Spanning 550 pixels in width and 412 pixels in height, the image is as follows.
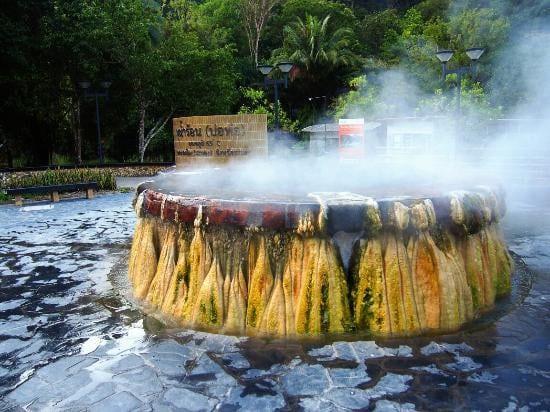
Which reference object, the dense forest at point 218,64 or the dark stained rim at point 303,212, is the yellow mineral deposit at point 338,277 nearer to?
the dark stained rim at point 303,212

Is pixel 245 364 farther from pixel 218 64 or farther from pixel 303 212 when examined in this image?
pixel 218 64

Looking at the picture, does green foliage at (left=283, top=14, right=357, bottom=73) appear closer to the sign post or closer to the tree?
the tree

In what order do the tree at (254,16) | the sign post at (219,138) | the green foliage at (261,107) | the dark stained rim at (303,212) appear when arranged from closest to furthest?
the dark stained rim at (303,212)
the sign post at (219,138)
the green foliage at (261,107)
the tree at (254,16)

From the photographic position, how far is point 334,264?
3613mm

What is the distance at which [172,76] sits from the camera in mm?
20109

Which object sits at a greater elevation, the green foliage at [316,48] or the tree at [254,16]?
the tree at [254,16]

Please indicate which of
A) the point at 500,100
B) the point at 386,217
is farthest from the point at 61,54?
the point at 500,100

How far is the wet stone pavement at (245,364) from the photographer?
275cm

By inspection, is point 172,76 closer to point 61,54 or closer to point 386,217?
point 61,54

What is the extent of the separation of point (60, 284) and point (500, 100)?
26.5m

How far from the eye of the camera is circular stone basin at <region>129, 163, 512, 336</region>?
3547 millimetres

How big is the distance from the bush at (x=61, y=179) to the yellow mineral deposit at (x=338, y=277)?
965cm

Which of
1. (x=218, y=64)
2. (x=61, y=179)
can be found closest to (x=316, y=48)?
(x=218, y=64)

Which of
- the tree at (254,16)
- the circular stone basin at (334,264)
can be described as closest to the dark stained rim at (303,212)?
the circular stone basin at (334,264)
